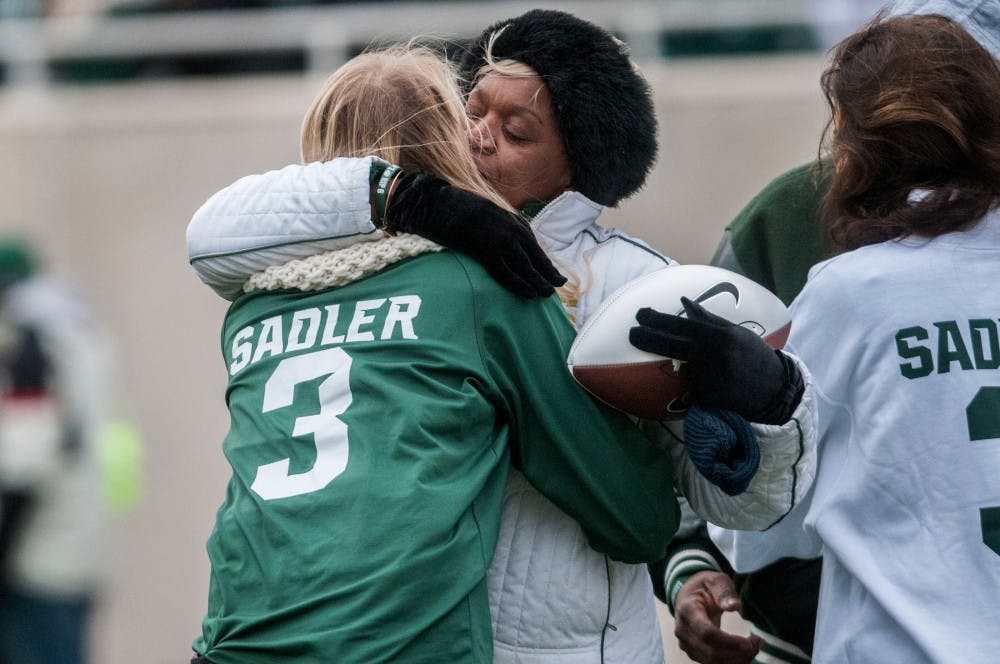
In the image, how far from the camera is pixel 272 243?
2084 mm

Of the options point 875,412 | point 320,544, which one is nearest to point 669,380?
point 875,412

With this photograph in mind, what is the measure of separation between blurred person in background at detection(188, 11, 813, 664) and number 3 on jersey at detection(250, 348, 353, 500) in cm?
17

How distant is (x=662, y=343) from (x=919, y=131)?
55 cm

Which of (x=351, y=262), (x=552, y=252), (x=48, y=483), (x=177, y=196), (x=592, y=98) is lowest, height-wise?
(x=177, y=196)

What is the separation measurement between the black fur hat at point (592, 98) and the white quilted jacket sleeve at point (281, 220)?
1.51 feet

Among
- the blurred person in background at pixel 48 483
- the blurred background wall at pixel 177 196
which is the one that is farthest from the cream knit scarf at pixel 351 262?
the blurred background wall at pixel 177 196

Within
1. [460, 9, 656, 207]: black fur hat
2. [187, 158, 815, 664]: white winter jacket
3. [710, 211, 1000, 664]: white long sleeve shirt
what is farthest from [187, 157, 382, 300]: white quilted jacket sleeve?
[710, 211, 1000, 664]: white long sleeve shirt

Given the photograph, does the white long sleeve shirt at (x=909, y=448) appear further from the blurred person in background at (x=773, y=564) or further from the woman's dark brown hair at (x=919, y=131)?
the blurred person in background at (x=773, y=564)

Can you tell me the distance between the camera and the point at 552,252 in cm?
236

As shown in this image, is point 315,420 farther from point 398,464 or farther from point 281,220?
point 281,220

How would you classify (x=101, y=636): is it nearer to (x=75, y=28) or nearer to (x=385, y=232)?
(x=75, y=28)

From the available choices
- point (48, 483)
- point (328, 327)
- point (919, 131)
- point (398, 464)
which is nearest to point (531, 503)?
point (398, 464)

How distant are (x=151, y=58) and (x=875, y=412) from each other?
7.41 metres

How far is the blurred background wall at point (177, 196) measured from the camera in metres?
7.89
